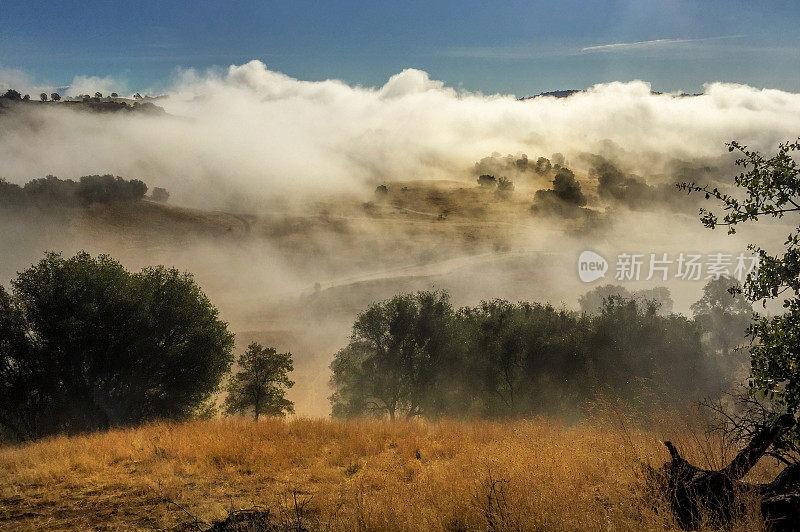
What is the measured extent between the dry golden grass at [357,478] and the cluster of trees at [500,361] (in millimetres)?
26281

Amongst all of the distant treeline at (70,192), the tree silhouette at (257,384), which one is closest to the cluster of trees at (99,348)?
the tree silhouette at (257,384)

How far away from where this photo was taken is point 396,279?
132500 mm

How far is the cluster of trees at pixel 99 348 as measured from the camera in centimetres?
2736

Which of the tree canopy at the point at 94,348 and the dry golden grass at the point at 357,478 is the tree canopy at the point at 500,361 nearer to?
the tree canopy at the point at 94,348

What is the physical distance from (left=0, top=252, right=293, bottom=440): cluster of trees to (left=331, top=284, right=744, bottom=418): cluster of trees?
16.4 meters

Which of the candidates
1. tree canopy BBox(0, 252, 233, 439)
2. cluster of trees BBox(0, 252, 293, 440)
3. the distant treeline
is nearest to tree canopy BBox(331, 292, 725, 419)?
cluster of trees BBox(0, 252, 293, 440)

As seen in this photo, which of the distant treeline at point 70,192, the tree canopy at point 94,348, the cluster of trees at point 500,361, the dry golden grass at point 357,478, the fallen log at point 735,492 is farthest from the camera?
the distant treeline at point 70,192

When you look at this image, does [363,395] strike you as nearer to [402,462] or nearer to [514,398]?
[514,398]

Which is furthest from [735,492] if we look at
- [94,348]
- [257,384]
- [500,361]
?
[257,384]

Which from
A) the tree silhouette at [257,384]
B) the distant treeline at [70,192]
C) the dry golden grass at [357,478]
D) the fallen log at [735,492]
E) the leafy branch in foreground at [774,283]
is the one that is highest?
the distant treeline at [70,192]

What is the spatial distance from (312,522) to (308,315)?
115m

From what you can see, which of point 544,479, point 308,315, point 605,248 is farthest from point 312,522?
point 605,248

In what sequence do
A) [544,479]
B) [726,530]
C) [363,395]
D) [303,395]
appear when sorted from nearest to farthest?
[726,530]
[544,479]
[363,395]
[303,395]

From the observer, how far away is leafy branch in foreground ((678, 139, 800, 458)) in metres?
5.67
